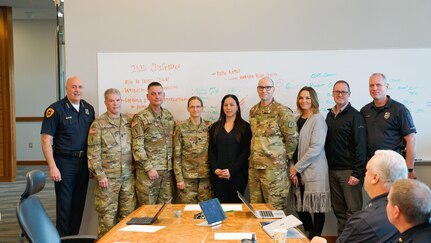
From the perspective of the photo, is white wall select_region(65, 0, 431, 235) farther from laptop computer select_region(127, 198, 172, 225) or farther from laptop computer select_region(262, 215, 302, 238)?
laptop computer select_region(262, 215, 302, 238)

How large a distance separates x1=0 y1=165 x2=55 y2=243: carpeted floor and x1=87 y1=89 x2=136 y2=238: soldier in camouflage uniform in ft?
4.42

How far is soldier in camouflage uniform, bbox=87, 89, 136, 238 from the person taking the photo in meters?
4.12

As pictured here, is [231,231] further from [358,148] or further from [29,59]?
[29,59]

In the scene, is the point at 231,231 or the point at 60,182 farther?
the point at 60,182

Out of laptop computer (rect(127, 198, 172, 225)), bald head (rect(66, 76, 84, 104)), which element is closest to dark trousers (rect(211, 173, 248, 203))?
laptop computer (rect(127, 198, 172, 225))

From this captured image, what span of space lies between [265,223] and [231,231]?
26 cm

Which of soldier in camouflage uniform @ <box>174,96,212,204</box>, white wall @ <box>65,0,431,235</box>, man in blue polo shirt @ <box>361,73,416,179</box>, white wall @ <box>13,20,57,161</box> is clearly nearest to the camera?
man in blue polo shirt @ <box>361,73,416,179</box>

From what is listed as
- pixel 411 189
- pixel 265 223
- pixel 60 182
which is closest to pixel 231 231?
pixel 265 223

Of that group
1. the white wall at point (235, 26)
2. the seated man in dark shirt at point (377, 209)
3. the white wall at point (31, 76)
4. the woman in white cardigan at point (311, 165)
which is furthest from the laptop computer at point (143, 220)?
the white wall at point (31, 76)

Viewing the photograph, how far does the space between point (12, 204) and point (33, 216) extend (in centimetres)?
456

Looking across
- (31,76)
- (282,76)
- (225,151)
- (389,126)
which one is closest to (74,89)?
(225,151)

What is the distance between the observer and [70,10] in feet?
15.2

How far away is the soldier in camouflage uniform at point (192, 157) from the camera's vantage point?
4.30 m

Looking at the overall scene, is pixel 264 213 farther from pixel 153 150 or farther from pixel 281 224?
pixel 153 150
